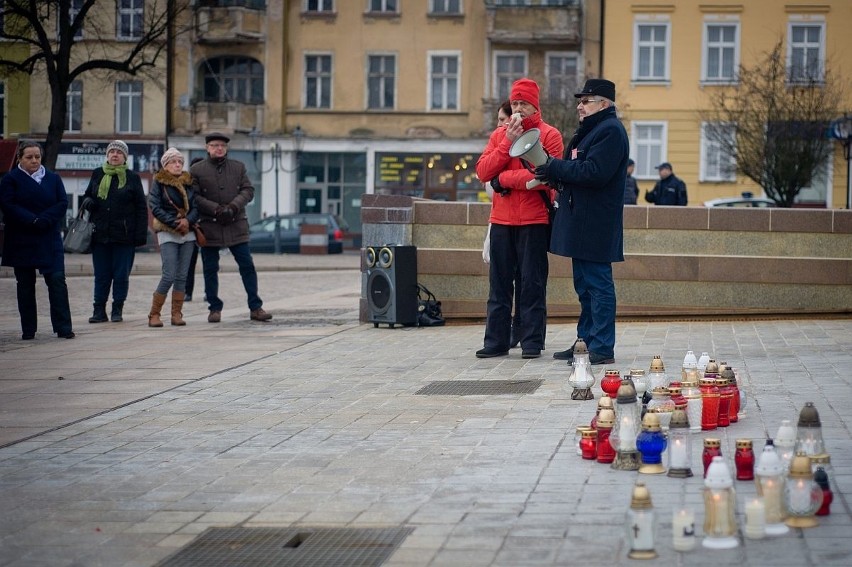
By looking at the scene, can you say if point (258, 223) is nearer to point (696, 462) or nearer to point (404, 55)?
point (404, 55)

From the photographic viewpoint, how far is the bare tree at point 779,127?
42.2 meters

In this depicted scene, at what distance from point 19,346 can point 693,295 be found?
6.48 metres

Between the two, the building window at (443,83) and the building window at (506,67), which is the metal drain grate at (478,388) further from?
the building window at (443,83)

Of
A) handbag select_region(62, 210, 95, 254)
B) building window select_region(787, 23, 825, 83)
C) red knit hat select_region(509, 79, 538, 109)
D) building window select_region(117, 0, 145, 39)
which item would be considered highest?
building window select_region(117, 0, 145, 39)

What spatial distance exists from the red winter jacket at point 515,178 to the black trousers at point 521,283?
0.28ft

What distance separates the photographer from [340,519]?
18.9 feet

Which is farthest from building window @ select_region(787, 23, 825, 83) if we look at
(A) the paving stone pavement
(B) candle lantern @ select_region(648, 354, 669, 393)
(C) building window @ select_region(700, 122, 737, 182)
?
(B) candle lantern @ select_region(648, 354, 669, 393)

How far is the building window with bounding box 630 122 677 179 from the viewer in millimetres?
51031

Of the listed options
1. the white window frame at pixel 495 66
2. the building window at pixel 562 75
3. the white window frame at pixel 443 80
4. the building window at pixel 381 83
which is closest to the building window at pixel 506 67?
the white window frame at pixel 495 66

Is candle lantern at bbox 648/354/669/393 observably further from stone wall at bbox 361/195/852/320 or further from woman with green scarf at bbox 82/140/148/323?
woman with green scarf at bbox 82/140/148/323

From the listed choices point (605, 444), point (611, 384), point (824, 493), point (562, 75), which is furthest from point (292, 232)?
point (824, 493)

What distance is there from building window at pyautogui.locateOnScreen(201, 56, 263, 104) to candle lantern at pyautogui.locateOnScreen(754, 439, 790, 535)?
48.7 m

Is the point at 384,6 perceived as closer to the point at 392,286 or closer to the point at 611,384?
the point at 392,286

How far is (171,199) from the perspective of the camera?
616 inches
